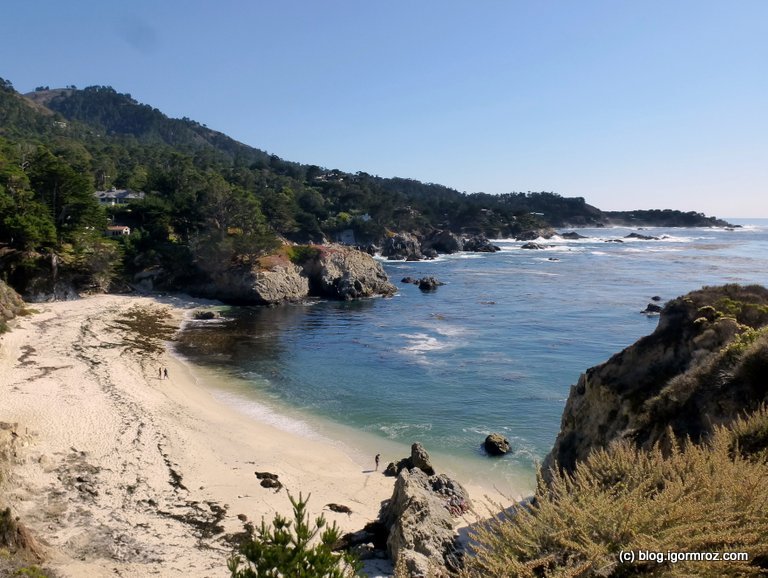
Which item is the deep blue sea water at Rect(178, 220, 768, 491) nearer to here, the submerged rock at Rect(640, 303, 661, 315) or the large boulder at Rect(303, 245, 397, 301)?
the submerged rock at Rect(640, 303, 661, 315)

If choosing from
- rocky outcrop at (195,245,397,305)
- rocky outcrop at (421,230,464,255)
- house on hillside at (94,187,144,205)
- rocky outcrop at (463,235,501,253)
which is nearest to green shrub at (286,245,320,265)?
rocky outcrop at (195,245,397,305)

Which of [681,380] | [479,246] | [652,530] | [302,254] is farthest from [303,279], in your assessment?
[479,246]

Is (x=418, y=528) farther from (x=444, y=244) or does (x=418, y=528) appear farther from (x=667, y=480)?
(x=444, y=244)

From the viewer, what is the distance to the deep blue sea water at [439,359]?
1029 inches

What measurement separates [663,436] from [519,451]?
12.0 metres

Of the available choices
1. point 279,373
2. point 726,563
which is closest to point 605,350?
point 279,373

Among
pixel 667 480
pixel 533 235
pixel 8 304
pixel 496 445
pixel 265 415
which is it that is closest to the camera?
pixel 667 480

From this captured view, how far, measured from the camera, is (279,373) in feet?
116

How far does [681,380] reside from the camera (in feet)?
45.3

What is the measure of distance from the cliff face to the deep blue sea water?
19.6ft

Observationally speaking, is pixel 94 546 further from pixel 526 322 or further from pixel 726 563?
pixel 526 322

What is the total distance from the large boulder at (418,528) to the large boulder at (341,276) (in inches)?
1886

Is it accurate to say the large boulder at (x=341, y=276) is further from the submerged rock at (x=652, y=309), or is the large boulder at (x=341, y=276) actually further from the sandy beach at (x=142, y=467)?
the sandy beach at (x=142, y=467)

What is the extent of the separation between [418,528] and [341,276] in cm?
5183
